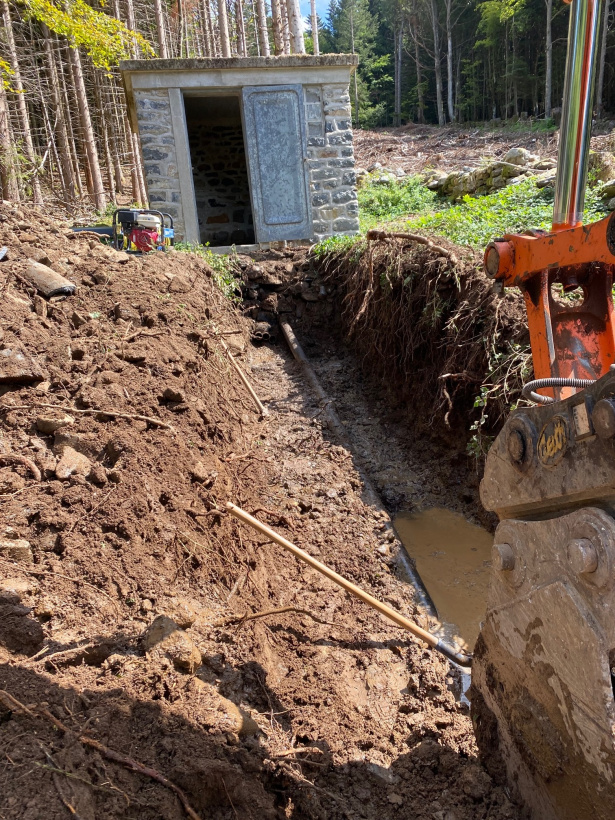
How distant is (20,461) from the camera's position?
3.04 m

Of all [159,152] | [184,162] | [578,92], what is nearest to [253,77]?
[184,162]

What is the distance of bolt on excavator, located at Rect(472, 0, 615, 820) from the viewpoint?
4.00ft

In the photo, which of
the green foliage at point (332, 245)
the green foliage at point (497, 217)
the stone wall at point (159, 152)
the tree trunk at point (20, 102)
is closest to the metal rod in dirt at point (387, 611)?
the green foliage at point (497, 217)

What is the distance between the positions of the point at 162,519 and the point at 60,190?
13.7 m

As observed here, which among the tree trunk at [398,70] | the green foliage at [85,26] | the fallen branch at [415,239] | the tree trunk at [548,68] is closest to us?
the fallen branch at [415,239]

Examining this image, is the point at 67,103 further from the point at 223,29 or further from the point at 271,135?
the point at 271,135

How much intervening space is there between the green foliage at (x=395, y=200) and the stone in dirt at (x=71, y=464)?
871cm

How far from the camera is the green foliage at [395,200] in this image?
1110 centimetres

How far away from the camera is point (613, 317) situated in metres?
1.84

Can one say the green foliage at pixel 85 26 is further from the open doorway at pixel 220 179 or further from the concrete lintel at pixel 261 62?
the concrete lintel at pixel 261 62

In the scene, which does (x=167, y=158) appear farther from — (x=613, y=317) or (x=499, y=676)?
(x=499, y=676)

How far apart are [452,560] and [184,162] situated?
6.72m

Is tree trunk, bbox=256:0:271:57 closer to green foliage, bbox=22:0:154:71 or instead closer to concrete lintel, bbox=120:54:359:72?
green foliage, bbox=22:0:154:71

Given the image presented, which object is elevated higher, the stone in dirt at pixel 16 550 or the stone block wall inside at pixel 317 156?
the stone block wall inside at pixel 317 156
